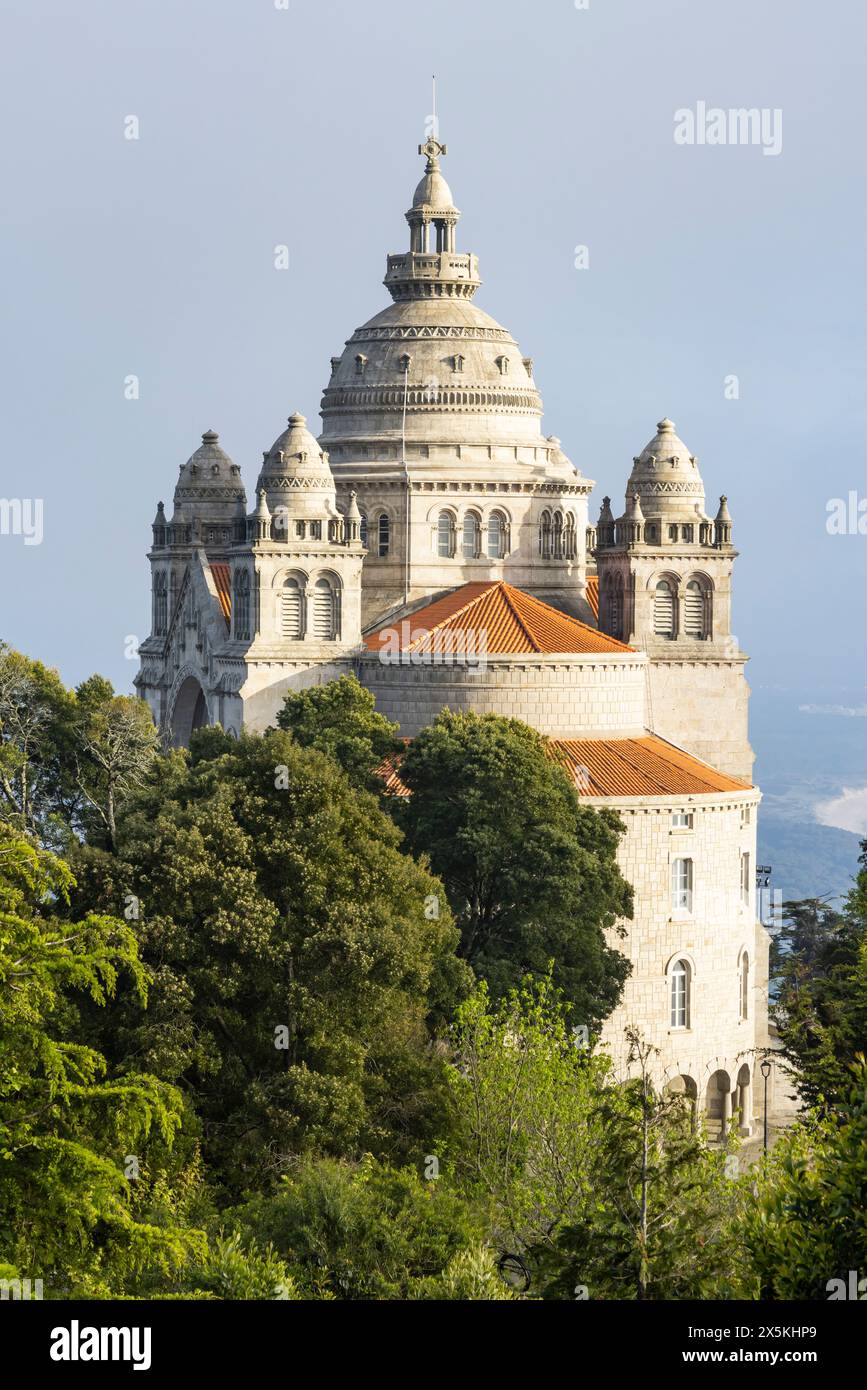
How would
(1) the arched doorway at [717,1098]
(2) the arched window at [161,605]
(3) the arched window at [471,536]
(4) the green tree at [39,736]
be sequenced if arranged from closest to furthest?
1. (4) the green tree at [39,736]
2. (1) the arched doorway at [717,1098]
3. (3) the arched window at [471,536]
4. (2) the arched window at [161,605]

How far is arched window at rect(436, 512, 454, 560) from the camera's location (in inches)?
3720

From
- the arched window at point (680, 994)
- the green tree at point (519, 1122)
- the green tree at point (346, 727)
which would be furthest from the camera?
the arched window at point (680, 994)

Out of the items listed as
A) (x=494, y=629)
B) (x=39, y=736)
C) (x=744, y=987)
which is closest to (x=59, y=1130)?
(x=39, y=736)

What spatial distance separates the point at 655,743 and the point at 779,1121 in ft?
41.3

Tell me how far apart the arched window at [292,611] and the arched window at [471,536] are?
887cm

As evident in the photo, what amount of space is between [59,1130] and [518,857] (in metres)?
31.4

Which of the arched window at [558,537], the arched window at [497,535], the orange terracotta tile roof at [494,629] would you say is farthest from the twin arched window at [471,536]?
the orange terracotta tile roof at [494,629]

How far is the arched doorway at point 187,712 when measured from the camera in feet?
318

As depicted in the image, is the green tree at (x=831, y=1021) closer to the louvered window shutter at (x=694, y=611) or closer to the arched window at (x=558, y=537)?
the louvered window shutter at (x=694, y=611)

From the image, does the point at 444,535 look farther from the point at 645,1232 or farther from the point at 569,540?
the point at 645,1232

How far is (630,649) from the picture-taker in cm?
8650

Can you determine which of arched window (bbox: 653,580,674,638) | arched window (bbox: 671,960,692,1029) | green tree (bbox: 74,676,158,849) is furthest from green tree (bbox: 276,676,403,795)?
arched window (bbox: 653,580,674,638)

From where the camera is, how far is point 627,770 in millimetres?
81000

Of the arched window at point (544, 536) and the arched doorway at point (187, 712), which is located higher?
the arched window at point (544, 536)
